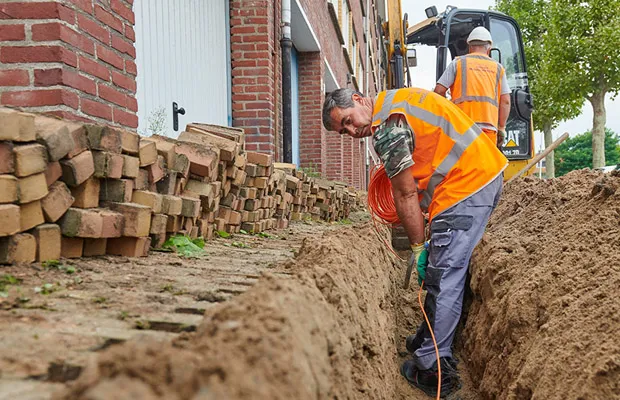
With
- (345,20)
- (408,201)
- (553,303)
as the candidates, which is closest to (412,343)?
(408,201)

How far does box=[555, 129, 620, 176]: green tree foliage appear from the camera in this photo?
163 ft

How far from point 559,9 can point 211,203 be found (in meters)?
17.3

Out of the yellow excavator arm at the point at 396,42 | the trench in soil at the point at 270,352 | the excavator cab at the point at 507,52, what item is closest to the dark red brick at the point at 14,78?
the trench in soil at the point at 270,352

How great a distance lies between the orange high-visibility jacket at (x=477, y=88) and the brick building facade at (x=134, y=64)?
92.3 inches

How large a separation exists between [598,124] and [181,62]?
16318mm

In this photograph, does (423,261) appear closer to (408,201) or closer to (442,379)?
(408,201)

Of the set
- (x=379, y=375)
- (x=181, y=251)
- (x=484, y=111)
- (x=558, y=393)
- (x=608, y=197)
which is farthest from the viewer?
(x=484, y=111)

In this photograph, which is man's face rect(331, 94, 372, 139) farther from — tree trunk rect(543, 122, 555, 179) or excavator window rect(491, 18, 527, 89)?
tree trunk rect(543, 122, 555, 179)

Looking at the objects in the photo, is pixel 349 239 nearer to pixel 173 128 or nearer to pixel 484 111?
pixel 173 128

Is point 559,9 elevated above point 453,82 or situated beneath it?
elevated above

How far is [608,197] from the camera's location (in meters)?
3.12

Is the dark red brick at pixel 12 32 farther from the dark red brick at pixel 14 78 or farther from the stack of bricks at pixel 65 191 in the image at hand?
the stack of bricks at pixel 65 191

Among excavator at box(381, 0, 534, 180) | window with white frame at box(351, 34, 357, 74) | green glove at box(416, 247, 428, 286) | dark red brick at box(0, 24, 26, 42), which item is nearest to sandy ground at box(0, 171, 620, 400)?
green glove at box(416, 247, 428, 286)

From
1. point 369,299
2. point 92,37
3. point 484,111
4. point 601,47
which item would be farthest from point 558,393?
point 601,47
